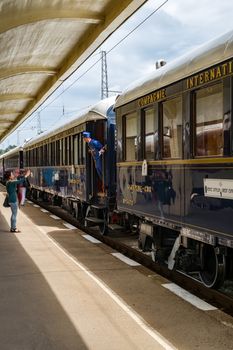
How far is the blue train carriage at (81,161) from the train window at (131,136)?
2672 mm

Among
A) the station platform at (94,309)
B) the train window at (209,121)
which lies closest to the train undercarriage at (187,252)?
the station platform at (94,309)

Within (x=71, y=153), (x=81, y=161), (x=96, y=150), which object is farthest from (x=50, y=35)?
(x=96, y=150)

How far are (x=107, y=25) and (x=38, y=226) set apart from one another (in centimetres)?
560

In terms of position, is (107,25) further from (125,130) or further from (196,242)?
(196,242)

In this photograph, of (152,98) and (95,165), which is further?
(95,165)

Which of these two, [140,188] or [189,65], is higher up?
[189,65]

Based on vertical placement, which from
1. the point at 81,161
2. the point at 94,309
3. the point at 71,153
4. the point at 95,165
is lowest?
the point at 94,309

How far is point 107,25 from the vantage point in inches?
509

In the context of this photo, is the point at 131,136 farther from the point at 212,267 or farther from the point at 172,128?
the point at 212,267

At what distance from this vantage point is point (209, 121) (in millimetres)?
6113

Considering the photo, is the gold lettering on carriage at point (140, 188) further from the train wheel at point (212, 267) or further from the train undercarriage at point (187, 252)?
the train wheel at point (212, 267)

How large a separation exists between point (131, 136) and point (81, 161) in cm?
469

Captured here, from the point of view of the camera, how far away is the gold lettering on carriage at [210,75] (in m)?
5.60

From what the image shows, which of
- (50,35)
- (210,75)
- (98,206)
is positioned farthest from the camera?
(50,35)
